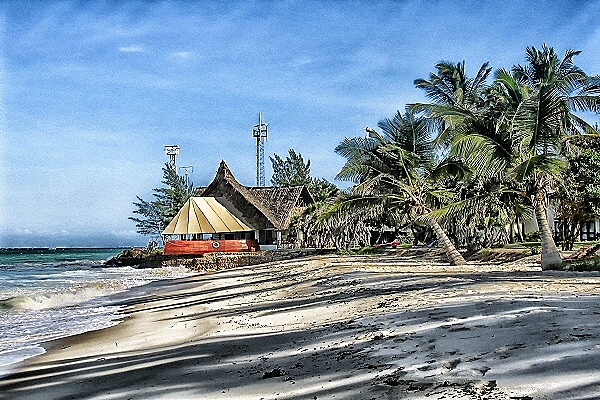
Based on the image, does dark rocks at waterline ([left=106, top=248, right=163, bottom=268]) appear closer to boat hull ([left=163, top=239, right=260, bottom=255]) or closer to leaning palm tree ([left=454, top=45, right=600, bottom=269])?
boat hull ([left=163, top=239, right=260, bottom=255])

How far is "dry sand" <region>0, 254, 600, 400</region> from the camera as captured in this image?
441cm

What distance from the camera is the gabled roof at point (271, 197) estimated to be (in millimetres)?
41031

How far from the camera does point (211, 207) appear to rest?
4131 cm

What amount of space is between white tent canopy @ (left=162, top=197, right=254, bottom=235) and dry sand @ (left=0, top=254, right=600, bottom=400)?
28728mm

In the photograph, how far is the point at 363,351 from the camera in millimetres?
5840

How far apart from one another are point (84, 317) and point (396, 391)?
1079cm

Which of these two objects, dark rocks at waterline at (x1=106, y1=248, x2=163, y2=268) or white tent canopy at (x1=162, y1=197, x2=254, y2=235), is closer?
dark rocks at waterline at (x1=106, y1=248, x2=163, y2=268)

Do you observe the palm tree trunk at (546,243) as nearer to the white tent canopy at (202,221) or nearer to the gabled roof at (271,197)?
the gabled roof at (271,197)

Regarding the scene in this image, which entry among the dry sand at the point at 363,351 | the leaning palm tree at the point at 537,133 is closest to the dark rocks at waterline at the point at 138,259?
the leaning palm tree at the point at 537,133

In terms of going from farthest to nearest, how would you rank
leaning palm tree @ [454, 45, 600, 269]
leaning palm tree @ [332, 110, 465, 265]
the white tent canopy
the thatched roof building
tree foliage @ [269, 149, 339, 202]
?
1. tree foliage @ [269, 149, 339, 202]
2. the thatched roof building
3. the white tent canopy
4. leaning palm tree @ [332, 110, 465, 265]
5. leaning palm tree @ [454, 45, 600, 269]

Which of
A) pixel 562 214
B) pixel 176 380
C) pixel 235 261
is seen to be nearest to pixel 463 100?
pixel 562 214

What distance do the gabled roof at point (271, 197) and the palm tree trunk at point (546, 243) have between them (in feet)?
85.0

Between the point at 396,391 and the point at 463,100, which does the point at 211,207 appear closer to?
the point at 463,100

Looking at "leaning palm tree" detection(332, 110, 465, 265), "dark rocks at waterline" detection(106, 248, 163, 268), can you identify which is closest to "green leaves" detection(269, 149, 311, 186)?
"dark rocks at waterline" detection(106, 248, 163, 268)
